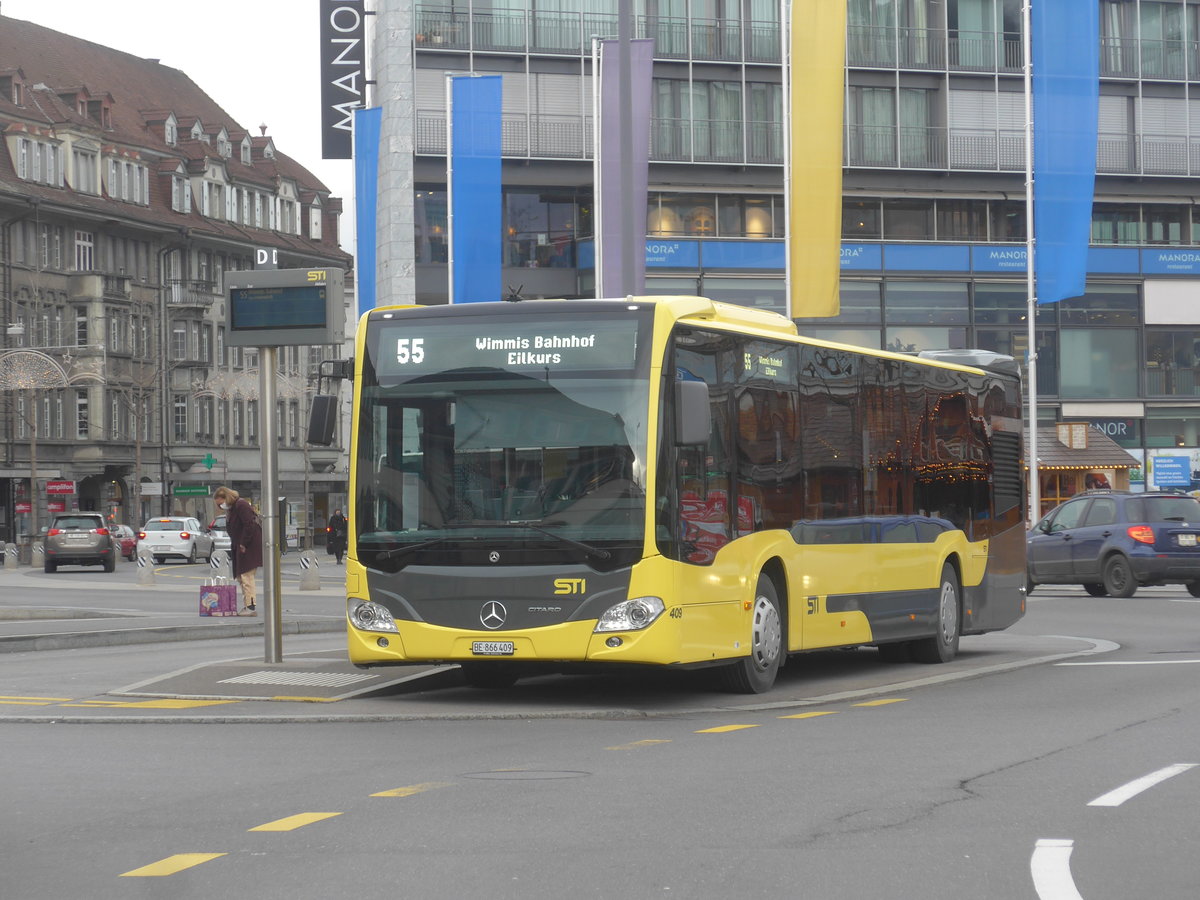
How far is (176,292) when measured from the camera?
87.8 meters

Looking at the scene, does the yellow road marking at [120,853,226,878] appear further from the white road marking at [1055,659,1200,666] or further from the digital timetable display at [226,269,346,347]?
the white road marking at [1055,659,1200,666]

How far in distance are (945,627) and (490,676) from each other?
5.17 metres

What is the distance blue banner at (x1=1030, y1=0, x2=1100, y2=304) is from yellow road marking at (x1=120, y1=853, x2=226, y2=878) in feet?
120

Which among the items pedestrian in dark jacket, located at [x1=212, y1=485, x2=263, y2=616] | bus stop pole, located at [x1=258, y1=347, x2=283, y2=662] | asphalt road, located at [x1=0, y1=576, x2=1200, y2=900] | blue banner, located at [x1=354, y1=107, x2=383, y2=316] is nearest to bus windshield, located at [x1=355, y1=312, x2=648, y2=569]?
asphalt road, located at [x1=0, y1=576, x2=1200, y2=900]

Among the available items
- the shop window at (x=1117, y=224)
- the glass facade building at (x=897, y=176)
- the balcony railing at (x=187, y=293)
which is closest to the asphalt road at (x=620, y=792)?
the glass facade building at (x=897, y=176)

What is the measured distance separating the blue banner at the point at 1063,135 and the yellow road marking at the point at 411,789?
3428 centimetres

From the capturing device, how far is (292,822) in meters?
8.67

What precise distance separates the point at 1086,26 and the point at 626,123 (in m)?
21.7

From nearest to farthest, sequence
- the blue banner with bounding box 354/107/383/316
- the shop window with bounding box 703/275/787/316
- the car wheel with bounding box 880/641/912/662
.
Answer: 1. the car wheel with bounding box 880/641/912/662
2. the blue banner with bounding box 354/107/383/316
3. the shop window with bounding box 703/275/787/316

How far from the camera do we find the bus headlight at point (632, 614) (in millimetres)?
13719

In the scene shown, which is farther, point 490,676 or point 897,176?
point 897,176

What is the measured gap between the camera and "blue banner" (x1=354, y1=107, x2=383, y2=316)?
3962 centimetres

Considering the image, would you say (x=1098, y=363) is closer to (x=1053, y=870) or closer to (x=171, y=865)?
(x=1053, y=870)

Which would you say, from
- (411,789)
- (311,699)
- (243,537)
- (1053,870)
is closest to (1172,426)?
(243,537)
